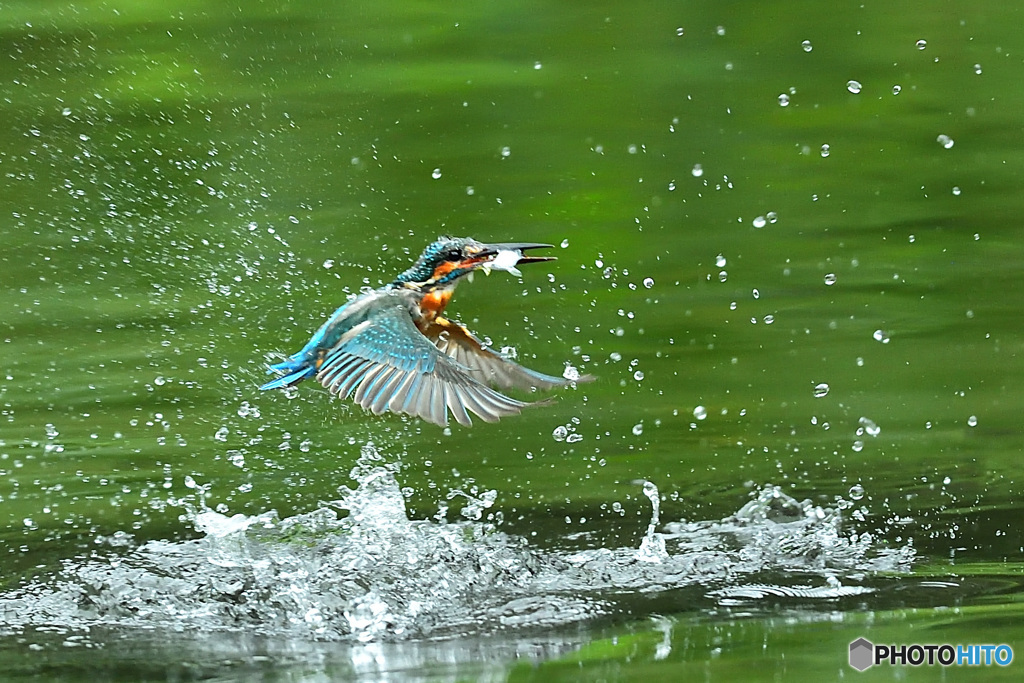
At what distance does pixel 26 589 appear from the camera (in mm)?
3658

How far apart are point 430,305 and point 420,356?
1.14 feet

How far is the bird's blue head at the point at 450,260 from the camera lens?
12.5ft

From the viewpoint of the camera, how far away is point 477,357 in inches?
154

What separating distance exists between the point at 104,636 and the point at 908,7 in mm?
4752

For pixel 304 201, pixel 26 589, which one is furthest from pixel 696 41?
pixel 26 589

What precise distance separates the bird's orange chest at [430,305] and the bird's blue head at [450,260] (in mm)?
23

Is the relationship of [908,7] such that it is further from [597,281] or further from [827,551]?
[827,551]

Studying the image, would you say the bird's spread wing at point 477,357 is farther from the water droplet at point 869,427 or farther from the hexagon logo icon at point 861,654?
the water droplet at point 869,427

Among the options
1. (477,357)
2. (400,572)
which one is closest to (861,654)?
(400,572)

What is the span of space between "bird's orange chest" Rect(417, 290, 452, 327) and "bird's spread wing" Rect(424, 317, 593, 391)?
20 millimetres

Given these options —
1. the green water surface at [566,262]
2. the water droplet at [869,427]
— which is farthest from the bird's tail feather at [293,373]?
the water droplet at [869,427]

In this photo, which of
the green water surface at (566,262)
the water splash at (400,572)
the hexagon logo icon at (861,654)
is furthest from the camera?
the green water surface at (566,262)

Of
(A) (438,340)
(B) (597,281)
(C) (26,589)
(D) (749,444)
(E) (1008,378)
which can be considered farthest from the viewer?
(B) (597,281)

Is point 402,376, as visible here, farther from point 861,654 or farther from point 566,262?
point 566,262
